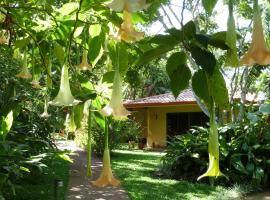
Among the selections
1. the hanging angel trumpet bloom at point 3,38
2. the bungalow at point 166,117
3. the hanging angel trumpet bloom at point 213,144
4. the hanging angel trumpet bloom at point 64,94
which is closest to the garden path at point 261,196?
the hanging angel trumpet bloom at point 3,38

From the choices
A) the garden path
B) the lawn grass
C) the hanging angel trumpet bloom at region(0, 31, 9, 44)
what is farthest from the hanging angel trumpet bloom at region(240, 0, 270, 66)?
the garden path

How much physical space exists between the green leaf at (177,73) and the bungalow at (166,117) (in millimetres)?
15265

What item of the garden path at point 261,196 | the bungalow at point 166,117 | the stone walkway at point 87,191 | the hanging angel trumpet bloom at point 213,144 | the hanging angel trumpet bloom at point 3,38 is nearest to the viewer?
the hanging angel trumpet bloom at point 213,144

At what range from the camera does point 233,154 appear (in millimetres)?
8156

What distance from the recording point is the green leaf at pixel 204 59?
798 mm

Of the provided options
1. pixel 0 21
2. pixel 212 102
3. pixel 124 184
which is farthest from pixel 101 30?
pixel 124 184

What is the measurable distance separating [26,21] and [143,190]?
6.13 m

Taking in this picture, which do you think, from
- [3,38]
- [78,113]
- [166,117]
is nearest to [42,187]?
[3,38]

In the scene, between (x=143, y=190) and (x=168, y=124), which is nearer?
(x=143, y=190)

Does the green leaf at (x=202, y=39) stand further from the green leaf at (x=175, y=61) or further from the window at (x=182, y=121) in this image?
the window at (x=182, y=121)

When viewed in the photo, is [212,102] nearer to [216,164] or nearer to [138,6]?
[216,164]

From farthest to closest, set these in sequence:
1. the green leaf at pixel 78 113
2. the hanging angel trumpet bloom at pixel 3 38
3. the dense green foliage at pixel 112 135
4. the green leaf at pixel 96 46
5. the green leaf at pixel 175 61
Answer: the dense green foliage at pixel 112 135, the hanging angel trumpet bloom at pixel 3 38, the green leaf at pixel 96 46, the green leaf at pixel 78 113, the green leaf at pixel 175 61

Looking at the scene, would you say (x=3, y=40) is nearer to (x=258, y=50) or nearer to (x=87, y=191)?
(x=258, y=50)

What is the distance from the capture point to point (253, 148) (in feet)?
27.2
